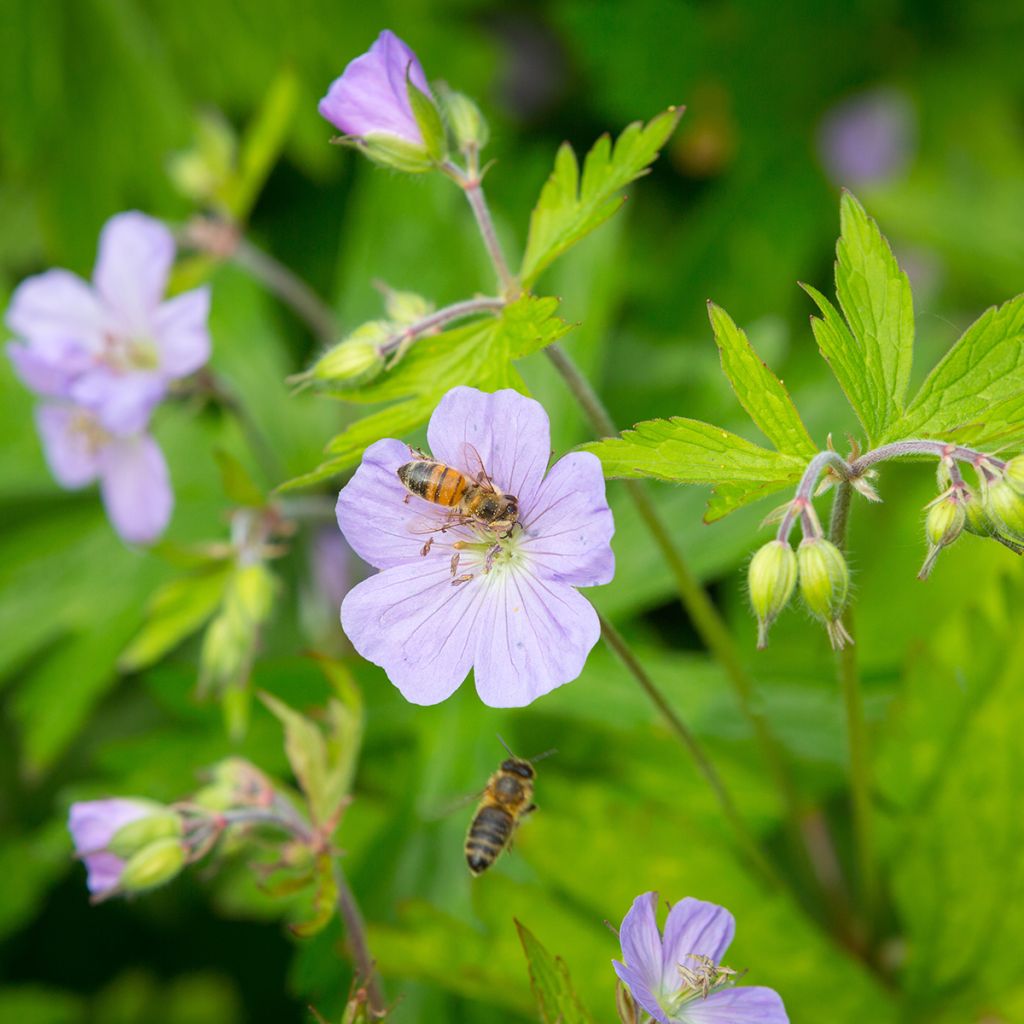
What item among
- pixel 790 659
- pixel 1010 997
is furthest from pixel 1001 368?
pixel 790 659

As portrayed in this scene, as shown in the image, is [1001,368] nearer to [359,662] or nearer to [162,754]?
[359,662]

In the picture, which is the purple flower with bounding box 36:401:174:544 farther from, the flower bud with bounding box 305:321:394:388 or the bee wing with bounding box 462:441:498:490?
the bee wing with bounding box 462:441:498:490

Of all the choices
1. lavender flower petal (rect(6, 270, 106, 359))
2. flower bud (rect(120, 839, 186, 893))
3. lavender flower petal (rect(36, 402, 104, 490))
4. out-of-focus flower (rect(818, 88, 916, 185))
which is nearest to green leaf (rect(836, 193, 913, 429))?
flower bud (rect(120, 839, 186, 893))

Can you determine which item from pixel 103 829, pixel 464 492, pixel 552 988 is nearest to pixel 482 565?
pixel 464 492

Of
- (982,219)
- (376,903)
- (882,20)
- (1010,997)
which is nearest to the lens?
(1010,997)

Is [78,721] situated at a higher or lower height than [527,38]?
lower

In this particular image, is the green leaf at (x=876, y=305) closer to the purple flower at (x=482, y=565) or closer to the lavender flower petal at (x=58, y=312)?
the purple flower at (x=482, y=565)

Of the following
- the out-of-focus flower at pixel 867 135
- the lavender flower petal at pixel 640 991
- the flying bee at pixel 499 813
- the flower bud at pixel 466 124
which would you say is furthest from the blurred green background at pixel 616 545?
the flower bud at pixel 466 124
